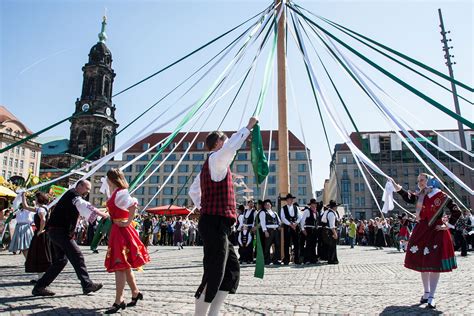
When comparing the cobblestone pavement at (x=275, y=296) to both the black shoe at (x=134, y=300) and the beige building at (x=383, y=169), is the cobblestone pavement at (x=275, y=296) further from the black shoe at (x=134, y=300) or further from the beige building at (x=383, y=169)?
the beige building at (x=383, y=169)

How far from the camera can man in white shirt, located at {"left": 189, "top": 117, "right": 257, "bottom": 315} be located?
3256mm

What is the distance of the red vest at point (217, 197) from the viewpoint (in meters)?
3.41

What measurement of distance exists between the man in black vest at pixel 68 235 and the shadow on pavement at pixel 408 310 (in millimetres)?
3644

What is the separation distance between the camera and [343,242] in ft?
89.5

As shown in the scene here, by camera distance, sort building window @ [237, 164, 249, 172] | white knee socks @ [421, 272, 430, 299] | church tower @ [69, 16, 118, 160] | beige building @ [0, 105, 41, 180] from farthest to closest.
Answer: church tower @ [69, 16, 118, 160], building window @ [237, 164, 249, 172], beige building @ [0, 105, 41, 180], white knee socks @ [421, 272, 430, 299]

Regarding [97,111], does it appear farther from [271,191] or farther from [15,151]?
[271,191]

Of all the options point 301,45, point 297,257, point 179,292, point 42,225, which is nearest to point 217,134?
point 179,292

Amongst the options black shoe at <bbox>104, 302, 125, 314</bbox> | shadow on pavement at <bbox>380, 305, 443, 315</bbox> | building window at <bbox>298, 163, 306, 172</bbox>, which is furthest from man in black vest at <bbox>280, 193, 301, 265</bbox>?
building window at <bbox>298, 163, 306, 172</bbox>

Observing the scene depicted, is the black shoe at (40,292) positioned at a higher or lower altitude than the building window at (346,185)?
lower

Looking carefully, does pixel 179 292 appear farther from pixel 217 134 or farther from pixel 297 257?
pixel 297 257

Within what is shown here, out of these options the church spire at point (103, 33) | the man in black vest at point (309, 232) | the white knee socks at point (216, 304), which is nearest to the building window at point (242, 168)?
the church spire at point (103, 33)

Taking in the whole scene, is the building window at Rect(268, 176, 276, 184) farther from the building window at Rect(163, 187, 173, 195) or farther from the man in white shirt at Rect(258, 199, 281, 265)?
the man in white shirt at Rect(258, 199, 281, 265)

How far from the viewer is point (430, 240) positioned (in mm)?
5004

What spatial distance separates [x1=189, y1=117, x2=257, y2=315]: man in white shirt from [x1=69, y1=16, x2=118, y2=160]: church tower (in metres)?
72.5
